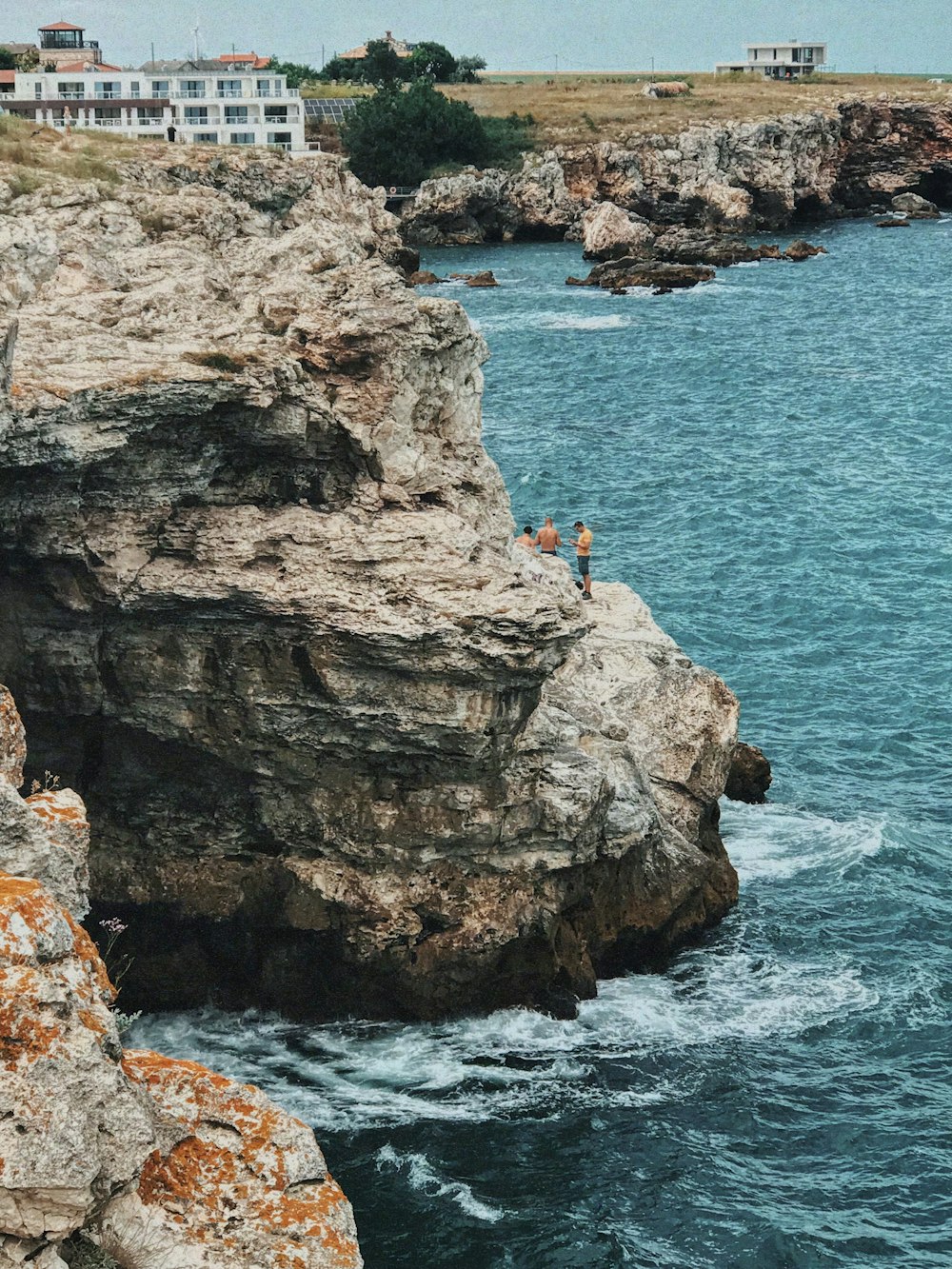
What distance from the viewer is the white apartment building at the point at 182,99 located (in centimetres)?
10900

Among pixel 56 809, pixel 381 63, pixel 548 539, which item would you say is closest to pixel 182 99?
pixel 381 63

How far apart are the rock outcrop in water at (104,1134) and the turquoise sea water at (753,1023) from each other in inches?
290

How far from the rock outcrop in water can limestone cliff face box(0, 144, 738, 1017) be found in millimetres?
8709

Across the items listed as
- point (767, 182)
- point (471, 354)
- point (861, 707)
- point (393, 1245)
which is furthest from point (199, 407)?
point (767, 182)

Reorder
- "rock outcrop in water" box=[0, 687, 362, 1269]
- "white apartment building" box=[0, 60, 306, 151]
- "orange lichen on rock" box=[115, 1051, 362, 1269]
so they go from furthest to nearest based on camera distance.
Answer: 1. "white apartment building" box=[0, 60, 306, 151]
2. "orange lichen on rock" box=[115, 1051, 362, 1269]
3. "rock outcrop in water" box=[0, 687, 362, 1269]

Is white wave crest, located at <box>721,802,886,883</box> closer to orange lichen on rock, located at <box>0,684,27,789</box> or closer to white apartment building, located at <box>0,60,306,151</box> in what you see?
orange lichen on rock, located at <box>0,684,27,789</box>

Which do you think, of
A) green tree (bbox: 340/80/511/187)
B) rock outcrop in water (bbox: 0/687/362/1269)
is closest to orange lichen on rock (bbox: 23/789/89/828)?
rock outcrop in water (bbox: 0/687/362/1269)

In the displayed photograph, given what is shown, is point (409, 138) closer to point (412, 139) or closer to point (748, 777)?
point (412, 139)

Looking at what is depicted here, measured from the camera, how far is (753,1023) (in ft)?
91.9

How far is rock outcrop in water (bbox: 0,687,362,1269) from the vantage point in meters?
12.9

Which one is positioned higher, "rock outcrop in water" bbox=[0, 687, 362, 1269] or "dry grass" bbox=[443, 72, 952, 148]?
"dry grass" bbox=[443, 72, 952, 148]

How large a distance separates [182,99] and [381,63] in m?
59.7

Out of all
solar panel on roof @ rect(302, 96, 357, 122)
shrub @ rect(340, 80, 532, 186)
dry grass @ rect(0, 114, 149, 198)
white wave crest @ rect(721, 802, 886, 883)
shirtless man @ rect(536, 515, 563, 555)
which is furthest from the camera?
solar panel on roof @ rect(302, 96, 357, 122)

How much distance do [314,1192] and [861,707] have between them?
29137mm
